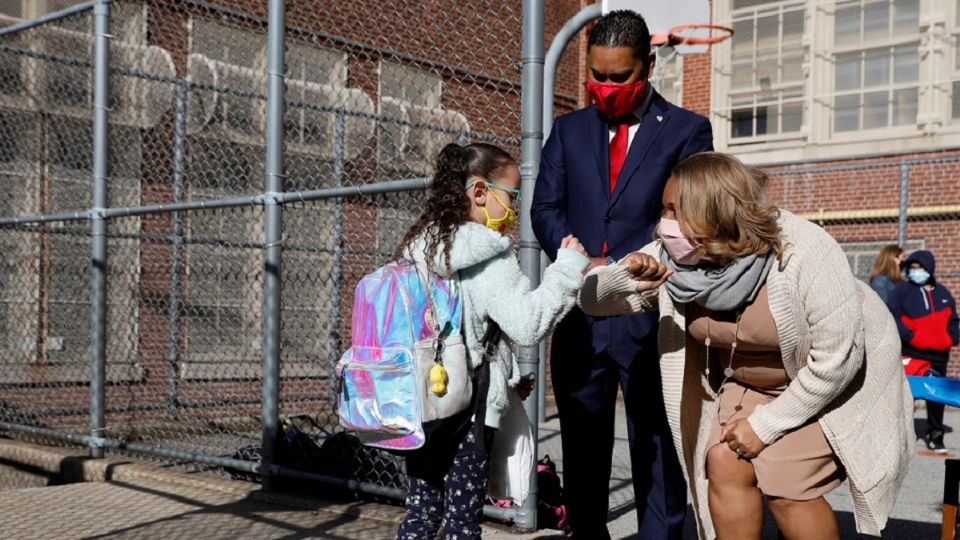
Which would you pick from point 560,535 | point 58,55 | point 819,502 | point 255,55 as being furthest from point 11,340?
point 819,502

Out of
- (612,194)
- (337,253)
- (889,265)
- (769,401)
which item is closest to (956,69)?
(889,265)

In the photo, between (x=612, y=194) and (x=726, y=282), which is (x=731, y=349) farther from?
(x=612, y=194)

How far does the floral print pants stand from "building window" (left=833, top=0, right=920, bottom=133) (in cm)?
1506

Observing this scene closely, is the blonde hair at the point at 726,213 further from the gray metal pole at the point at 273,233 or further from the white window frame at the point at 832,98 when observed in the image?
the white window frame at the point at 832,98

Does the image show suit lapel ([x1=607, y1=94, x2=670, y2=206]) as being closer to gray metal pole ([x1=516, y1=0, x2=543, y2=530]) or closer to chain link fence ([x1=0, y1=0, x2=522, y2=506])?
Answer: gray metal pole ([x1=516, y1=0, x2=543, y2=530])

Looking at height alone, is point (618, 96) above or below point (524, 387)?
above

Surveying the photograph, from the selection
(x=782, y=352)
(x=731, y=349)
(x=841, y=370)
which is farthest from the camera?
(x=731, y=349)

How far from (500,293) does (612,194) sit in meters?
0.67

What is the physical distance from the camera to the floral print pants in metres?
3.28

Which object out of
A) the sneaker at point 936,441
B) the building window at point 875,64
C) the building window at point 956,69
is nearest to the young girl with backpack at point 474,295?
the sneaker at point 936,441

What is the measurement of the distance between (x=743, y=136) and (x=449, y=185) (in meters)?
15.8

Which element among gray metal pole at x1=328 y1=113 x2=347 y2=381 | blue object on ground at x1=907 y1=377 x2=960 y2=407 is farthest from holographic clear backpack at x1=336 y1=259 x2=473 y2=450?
gray metal pole at x1=328 y1=113 x2=347 y2=381

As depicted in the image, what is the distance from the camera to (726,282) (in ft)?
9.71

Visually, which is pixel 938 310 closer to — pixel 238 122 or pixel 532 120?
pixel 532 120
